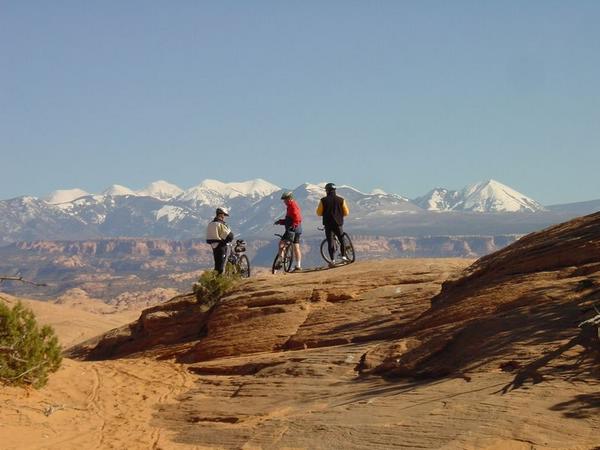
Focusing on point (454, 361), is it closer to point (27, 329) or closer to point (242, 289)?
point (27, 329)

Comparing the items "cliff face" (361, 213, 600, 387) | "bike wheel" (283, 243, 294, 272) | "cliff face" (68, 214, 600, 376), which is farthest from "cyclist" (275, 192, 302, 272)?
"cliff face" (361, 213, 600, 387)

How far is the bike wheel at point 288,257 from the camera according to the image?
2557 centimetres

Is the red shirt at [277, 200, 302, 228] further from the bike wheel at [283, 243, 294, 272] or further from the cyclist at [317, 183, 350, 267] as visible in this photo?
the bike wheel at [283, 243, 294, 272]

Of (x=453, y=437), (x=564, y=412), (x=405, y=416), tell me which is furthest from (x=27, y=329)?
(x=564, y=412)

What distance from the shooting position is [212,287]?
24922 mm

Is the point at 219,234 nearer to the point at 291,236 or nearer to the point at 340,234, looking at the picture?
the point at 291,236

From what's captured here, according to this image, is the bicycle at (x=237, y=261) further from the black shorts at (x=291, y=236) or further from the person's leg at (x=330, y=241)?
the person's leg at (x=330, y=241)

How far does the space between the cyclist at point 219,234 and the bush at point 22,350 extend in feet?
23.1

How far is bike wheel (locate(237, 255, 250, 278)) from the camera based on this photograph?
87.7 feet

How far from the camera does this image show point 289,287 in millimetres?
23172

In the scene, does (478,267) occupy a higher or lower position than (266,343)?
higher

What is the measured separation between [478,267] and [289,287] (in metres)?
5.67

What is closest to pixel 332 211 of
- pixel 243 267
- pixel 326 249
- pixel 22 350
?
pixel 326 249

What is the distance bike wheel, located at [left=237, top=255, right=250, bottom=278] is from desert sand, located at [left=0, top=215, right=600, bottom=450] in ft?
7.70
